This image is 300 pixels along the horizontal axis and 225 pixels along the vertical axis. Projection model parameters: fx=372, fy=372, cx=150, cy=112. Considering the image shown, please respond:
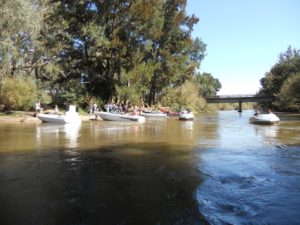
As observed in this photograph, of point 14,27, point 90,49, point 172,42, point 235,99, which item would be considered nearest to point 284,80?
point 235,99

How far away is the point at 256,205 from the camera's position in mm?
7121

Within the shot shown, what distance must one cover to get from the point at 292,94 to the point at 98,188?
217 ft

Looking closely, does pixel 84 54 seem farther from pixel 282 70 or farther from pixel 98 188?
pixel 282 70

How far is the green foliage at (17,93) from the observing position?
3394cm

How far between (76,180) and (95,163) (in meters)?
2.46

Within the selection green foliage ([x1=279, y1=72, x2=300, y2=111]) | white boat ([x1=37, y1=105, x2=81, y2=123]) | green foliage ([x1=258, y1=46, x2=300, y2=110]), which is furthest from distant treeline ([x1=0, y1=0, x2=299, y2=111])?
green foliage ([x1=258, y1=46, x2=300, y2=110])

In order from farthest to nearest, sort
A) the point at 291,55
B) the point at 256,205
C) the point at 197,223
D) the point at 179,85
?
1. the point at 291,55
2. the point at 179,85
3. the point at 256,205
4. the point at 197,223

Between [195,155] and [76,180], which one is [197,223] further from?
[195,155]

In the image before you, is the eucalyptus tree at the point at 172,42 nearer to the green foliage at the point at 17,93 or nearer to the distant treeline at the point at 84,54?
the distant treeline at the point at 84,54

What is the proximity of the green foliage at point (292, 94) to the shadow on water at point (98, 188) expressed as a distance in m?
59.5

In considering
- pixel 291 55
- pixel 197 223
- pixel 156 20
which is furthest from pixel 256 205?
pixel 291 55

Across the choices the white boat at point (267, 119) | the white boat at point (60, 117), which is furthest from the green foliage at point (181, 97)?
the white boat at point (60, 117)

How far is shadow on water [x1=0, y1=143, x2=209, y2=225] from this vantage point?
6.50 m

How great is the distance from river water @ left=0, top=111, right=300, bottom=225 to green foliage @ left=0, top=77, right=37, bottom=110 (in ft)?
68.3
